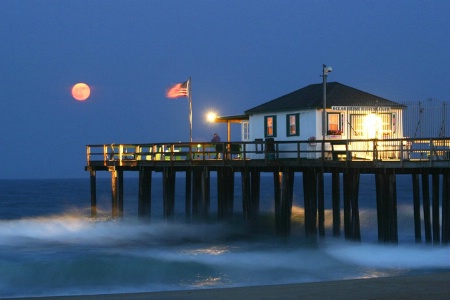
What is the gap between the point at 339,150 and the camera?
28.7 m

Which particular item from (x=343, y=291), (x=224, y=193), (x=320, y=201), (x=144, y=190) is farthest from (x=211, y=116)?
(x=343, y=291)

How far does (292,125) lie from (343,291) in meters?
16.8

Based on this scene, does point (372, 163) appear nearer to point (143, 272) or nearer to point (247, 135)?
point (143, 272)

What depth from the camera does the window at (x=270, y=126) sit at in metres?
33.7

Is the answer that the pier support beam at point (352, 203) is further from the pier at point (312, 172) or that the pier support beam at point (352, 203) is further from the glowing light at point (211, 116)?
the glowing light at point (211, 116)

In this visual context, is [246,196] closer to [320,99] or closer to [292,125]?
[292,125]

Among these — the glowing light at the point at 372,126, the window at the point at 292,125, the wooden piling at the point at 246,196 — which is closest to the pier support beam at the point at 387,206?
the glowing light at the point at 372,126

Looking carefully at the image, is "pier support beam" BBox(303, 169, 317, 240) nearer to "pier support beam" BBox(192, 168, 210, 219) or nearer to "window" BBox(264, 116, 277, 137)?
"window" BBox(264, 116, 277, 137)

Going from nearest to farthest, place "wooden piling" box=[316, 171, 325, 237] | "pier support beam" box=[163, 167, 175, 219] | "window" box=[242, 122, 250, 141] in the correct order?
1. "wooden piling" box=[316, 171, 325, 237]
2. "pier support beam" box=[163, 167, 175, 219]
3. "window" box=[242, 122, 250, 141]

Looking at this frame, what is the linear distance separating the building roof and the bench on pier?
1.89 m

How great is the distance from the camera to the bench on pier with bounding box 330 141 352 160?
27.1m

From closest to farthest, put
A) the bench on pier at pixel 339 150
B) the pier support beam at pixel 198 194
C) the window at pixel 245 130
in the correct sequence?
the bench on pier at pixel 339 150
the pier support beam at pixel 198 194
the window at pixel 245 130

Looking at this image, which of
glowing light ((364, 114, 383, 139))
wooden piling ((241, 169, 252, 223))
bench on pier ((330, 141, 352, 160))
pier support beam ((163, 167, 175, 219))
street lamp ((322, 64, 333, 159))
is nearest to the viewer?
bench on pier ((330, 141, 352, 160))

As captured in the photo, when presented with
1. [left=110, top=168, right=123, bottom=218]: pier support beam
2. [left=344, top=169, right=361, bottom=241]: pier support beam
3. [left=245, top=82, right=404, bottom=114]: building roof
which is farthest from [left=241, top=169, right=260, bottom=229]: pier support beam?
[left=110, top=168, right=123, bottom=218]: pier support beam
